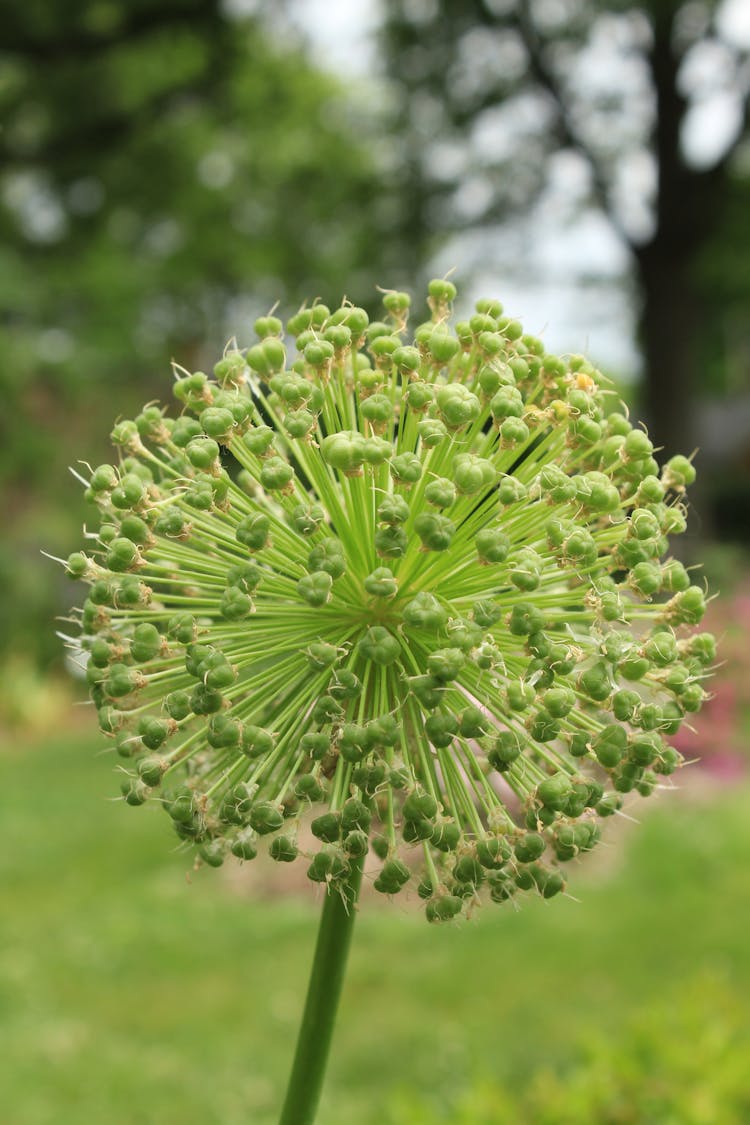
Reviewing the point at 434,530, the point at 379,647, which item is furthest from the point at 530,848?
the point at 434,530

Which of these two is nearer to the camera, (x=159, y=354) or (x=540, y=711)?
(x=540, y=711)

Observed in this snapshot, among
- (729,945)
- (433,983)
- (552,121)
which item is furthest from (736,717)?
(552,121)

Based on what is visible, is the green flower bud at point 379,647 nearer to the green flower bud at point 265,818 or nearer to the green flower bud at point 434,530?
the green flower bud at point 434,530

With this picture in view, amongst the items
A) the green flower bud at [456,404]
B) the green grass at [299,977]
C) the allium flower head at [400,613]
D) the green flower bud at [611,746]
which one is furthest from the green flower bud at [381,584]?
the green grass at [299,977]

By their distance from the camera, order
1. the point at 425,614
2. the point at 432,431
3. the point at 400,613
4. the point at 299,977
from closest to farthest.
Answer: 1. the point at 425,614
2. the point at 432,431
3. the point at 400,613
4. the point at 299,977

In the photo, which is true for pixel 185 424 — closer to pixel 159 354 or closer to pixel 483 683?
pixel 483 683

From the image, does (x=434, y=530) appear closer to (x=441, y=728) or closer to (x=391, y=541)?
(x=391, y=541)

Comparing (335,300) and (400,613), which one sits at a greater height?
(335,300)
